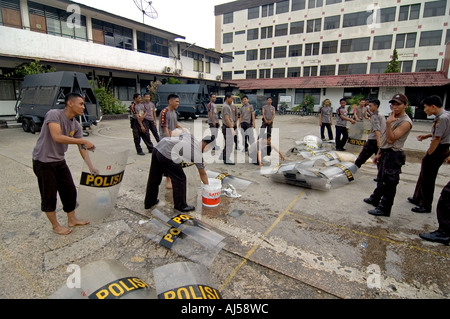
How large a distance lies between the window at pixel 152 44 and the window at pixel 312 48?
18.2 metres

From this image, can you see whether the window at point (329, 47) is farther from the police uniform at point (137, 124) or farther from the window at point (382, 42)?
the police uniform at point (137, 124)

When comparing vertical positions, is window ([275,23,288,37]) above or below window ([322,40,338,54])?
above

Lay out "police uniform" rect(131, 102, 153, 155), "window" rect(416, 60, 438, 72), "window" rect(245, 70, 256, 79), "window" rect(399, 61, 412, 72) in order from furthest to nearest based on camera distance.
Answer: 1. "window" rect(245, 70, 256, 79)
2. "window" rect(399, 61, 412, 72)
3. "window" rect(416, 60, 438, 72)
4. "police uniform" rect(131, 102, 153, 155)

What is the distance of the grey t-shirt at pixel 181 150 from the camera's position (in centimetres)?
338

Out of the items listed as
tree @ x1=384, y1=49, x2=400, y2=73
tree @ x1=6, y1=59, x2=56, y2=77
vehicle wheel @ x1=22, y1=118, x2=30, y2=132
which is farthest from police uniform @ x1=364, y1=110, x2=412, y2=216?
tree @ x1=384, y1=49, x2=400, y2=73

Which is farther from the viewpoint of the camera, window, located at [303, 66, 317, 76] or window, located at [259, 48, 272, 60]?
window, located at [259, 48, 272, 60]

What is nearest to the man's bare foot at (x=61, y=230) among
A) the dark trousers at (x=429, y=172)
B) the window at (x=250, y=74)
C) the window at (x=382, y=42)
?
the dark trousers at (x=429, y=172)

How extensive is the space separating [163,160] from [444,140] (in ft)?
12.9

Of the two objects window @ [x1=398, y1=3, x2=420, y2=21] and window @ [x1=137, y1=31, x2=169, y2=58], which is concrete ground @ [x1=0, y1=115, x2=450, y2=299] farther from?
window @ [x1=398, y1=3, x2=420, y2=21]

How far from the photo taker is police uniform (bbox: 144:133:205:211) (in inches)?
134

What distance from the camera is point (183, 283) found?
6.08 feet

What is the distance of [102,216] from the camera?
11.0ft

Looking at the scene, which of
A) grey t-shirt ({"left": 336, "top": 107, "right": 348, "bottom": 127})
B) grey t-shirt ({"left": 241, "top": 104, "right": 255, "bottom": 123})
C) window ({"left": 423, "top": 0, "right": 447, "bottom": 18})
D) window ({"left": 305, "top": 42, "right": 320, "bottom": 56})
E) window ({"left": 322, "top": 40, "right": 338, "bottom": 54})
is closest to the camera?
grey t-shirt ({"left": 241, "top": 104, "right": 255, "bottom": 123})
